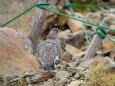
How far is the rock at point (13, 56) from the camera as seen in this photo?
714 centimetres

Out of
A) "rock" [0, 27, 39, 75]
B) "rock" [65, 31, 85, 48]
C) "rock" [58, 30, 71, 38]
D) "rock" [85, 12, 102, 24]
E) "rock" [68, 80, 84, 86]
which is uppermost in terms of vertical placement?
"rock" [85, 12, 102, 24]

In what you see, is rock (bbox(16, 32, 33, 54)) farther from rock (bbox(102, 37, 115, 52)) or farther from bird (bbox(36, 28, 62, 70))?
rock (bbox(102, 37, 115, 52))

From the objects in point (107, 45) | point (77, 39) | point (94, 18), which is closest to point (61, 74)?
point (107, 45)

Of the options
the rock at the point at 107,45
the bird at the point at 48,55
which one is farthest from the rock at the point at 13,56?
the rock at the point at 107,45

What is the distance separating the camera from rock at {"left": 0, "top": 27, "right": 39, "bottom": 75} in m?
7.14

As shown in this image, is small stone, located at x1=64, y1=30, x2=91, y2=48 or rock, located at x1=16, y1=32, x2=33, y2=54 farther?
small stone, located at x1=64, y1=30, x2=91, y2=48

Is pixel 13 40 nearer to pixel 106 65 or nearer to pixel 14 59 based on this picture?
pixel 14 59

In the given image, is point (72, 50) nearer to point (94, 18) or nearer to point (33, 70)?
point (94, 18)

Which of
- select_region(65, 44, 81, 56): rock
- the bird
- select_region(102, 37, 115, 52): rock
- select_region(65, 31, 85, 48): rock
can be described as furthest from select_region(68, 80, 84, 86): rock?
select_region(65, 31, 85, 48): rock

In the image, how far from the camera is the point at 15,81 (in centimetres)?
689

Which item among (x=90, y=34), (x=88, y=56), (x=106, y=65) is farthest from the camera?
(x=90, y=34)

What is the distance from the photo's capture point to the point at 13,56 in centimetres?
722

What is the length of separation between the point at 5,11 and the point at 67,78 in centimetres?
480

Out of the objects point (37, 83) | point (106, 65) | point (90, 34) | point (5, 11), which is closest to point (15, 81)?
point (37, 83)
